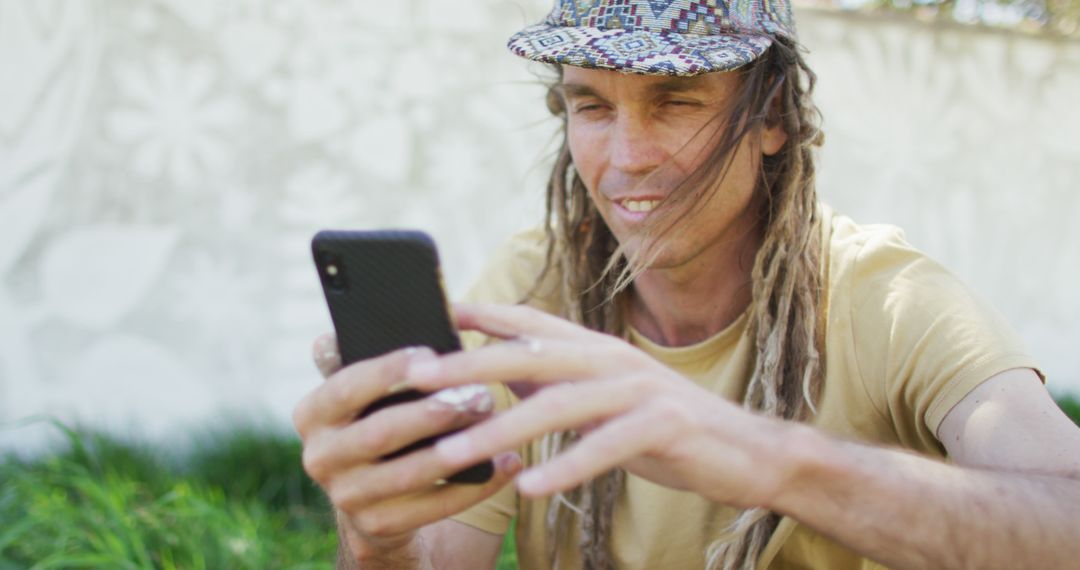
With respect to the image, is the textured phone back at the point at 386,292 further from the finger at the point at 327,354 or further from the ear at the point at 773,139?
the ear at the point at 773,139

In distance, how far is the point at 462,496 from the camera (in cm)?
146

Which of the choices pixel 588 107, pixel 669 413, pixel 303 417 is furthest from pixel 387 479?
pixel 588 107

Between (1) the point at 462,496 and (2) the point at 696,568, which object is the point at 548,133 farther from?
(1) the point at 462,496

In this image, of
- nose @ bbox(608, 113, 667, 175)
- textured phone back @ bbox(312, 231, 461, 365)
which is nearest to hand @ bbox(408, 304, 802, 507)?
textured phone back @ bbox(312, 231, 461, 365)

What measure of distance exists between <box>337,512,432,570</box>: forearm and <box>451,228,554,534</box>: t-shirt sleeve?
486mm

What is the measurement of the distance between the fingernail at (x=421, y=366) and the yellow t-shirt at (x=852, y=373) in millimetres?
697

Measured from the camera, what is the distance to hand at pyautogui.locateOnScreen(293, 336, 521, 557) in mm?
1346

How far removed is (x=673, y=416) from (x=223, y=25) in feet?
11.5

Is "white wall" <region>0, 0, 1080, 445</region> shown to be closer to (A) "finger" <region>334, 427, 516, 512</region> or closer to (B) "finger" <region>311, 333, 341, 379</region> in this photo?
(B) "finger" <region>311, 333, 341, 379</region>

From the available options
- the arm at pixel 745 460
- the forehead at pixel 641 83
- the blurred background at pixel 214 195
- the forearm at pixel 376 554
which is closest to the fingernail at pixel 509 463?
the arm at pixel 745 460

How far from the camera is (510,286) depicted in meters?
2.52

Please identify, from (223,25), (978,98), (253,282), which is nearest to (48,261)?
(253,282)

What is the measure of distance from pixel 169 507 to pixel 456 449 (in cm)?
249

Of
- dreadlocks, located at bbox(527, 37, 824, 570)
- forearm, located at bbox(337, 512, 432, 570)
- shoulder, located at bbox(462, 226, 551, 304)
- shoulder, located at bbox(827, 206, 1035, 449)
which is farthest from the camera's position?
shoulder, located at bbox(462, 226, 551, 304)
